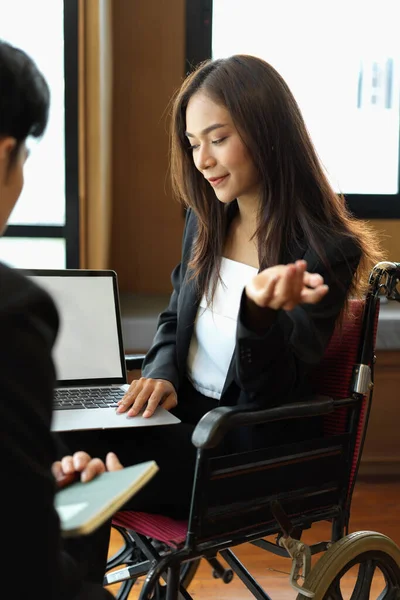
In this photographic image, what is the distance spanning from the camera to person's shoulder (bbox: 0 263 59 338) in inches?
24.0

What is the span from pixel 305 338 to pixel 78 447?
0.46 m

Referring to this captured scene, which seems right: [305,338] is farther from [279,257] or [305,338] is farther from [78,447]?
[78,447]

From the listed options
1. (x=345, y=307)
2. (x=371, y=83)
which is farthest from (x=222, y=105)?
(x=371, y=83)

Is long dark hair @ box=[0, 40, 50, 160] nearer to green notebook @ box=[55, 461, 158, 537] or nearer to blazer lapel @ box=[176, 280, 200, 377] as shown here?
green notebook @ box=[55, 461, 158, 537]

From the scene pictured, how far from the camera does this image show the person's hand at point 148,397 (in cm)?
145

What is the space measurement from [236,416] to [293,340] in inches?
7.5

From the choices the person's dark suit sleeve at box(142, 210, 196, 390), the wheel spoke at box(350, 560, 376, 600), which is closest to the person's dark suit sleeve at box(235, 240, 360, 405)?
the person's dark suit sleeve at box(142, 210, 196, 390)

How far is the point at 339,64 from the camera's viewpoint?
324cm

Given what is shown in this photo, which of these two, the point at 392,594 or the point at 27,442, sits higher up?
the point at 27,442

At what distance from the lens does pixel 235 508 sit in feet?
4.30

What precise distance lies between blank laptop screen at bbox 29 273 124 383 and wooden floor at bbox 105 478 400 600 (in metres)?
0.74

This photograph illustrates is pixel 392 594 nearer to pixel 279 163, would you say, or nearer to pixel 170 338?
pixel 170 338

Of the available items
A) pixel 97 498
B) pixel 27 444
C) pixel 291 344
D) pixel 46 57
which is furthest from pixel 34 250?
pixel 27 444

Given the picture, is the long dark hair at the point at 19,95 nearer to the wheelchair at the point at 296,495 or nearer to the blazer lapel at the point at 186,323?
the wheelchair at the point at 296,495
